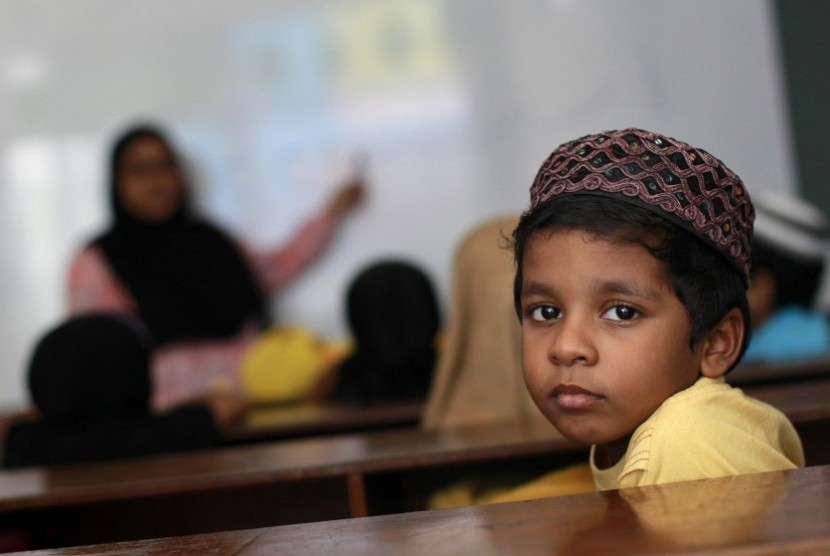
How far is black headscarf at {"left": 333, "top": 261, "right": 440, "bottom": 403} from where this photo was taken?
3809 mm

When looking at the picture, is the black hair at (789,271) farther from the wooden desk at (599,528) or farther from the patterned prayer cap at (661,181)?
the wooden desk at (599,528)

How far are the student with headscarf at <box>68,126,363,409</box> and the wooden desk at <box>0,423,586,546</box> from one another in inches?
99.9


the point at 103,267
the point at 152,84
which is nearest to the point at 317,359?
the point at 103,267

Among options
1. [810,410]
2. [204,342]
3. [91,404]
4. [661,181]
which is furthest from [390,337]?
[661,181]

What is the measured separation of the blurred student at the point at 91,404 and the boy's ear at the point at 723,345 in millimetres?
1581

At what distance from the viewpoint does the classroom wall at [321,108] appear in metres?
5.14

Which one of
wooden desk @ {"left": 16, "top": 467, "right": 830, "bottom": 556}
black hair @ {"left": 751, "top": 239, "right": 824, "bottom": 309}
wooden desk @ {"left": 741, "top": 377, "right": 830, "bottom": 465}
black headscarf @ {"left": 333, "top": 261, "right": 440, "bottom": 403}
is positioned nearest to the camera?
wooden desk @ {"left": 16, "top": 467, "right": 830, "bottom": 556}

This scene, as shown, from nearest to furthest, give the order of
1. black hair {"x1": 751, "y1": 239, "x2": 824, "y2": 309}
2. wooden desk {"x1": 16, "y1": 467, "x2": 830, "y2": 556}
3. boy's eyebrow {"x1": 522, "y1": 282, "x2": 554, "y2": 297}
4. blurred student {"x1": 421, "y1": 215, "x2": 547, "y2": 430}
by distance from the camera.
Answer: wooden desk {"x1": 16, "y1": 467, "x2": 830, "y2": 556} < boy's eyebrow {"x1": 522, "y1": 282, "x2": 554, "y2": 297} < blurred student {"x1": 421, "y1": 215, "x2": 547, "y2": 430} < black hair {"x1": 751, "y1": 239, "x2": 824, "y2": 309}

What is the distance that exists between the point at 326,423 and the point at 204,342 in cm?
195

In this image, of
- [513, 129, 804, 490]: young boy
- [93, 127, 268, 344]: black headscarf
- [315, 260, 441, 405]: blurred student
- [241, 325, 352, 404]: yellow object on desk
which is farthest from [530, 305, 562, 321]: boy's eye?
[93, 127, 268, 344]: black headscarf

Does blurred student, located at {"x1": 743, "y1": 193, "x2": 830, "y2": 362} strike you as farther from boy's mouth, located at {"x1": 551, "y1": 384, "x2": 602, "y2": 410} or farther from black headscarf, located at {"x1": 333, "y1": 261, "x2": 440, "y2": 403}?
boy's mouth, located at {"x1": 551, "y1": 384, "x2": 602, "y2": 410}

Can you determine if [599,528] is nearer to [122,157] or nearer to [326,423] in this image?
[326,423]

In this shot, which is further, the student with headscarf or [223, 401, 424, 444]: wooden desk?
the student with headscarf

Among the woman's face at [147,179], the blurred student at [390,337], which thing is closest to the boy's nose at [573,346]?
the blurred student at [390,337]
